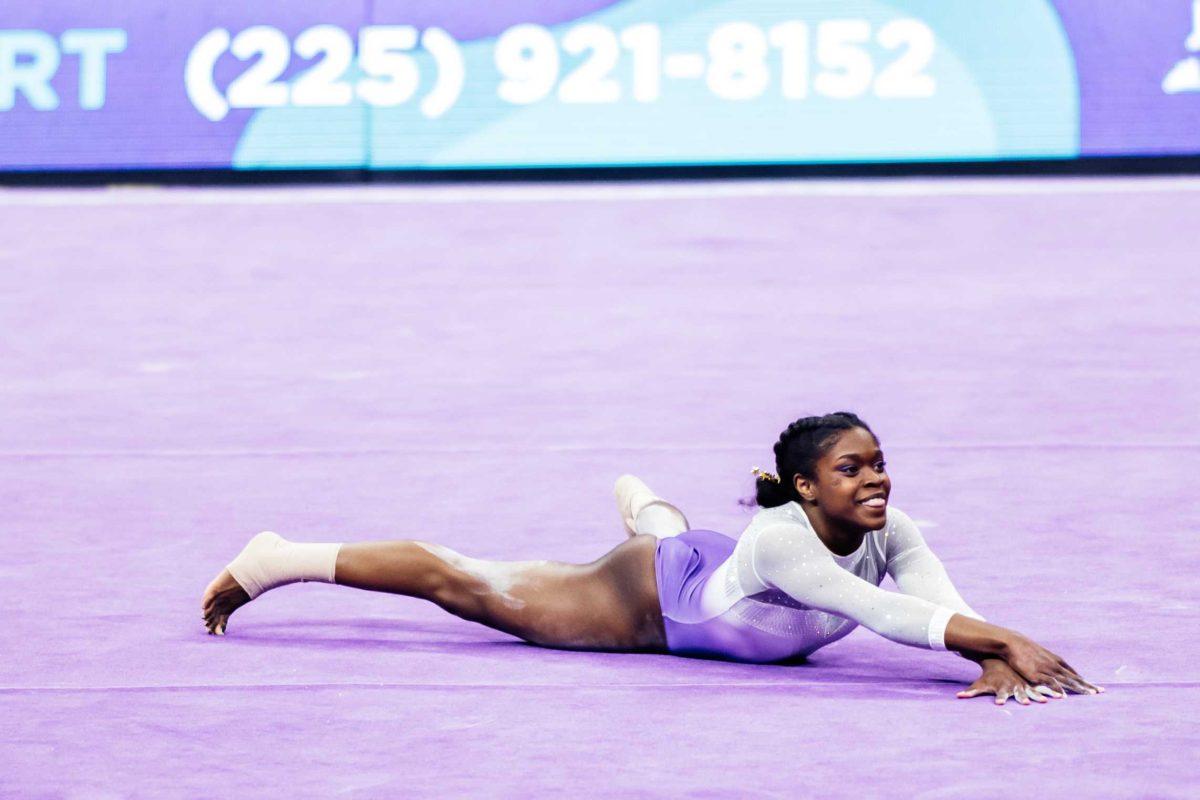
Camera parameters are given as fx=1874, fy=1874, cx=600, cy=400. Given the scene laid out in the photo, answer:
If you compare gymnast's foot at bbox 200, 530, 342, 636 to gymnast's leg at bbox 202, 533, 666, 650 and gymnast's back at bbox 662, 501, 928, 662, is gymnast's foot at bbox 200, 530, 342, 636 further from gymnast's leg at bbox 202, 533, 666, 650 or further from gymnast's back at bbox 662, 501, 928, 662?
gymnast's back at bbox 662, 501, 928, 662

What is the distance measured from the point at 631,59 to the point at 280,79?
227cm

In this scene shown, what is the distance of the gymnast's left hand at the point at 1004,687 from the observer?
379 centimetres

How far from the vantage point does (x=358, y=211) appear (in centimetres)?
1138

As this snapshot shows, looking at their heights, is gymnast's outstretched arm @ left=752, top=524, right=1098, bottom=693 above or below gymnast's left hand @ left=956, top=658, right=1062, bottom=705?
above

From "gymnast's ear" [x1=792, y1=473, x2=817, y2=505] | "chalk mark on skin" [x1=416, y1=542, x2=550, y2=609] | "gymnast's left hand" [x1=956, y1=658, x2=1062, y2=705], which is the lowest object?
"gymnast's left hand" [x1=956, y1=658, x2=1062, y2=705]

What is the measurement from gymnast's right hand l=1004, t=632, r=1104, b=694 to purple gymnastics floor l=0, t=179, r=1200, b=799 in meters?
0.07

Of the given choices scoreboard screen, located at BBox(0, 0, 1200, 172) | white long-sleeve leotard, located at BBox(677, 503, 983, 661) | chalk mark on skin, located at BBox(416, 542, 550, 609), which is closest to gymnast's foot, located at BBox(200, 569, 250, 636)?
chalk mark on skin, located at BBox(416, 542, 550, 609)

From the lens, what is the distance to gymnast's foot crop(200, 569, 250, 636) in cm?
442

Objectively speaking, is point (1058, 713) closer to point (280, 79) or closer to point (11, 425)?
point (11, 425)

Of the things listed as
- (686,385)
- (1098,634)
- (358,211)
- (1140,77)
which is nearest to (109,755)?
(1098,634)

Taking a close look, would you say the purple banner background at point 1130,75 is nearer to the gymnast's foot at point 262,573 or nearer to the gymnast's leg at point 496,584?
the gymnast's leg at point 496,584

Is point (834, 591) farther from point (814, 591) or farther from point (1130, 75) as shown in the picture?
point (1130, 75)

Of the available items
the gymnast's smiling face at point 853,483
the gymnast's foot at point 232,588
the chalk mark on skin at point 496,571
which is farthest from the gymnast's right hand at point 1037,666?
the gymnast's foot at point 232,588

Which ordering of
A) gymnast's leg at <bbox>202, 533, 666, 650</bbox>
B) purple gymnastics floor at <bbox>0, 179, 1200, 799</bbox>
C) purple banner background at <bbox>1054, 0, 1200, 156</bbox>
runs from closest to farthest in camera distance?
1. purple gymnastics floor at <bbox>0, 179, 1200, 799</bbox>
2. gymnast's leg at <bbox>202, 533, 666, 650</bbox>
3. purple banner background at <bbox>1054, 0, 1200, 156</bbox>
